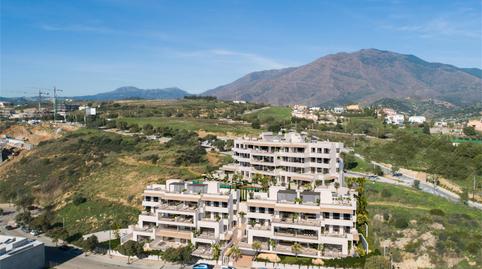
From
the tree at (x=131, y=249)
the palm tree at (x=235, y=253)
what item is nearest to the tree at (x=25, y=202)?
the tree at (x=131, y=249)

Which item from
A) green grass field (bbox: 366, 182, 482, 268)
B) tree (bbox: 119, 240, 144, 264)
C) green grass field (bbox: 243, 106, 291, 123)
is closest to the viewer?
green grass field (bbox: 366, 182, 482, 268)

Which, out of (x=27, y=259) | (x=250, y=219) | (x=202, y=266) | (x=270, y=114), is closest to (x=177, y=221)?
(x=202, y=266)

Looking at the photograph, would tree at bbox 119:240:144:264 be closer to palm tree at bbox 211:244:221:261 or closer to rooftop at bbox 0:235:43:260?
palm tree at bbox 211:244:221:261

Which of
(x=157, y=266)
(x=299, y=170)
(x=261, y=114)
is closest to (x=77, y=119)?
(x=261, y=114)

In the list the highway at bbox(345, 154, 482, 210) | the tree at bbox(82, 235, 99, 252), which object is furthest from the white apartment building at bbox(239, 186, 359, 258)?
the highway at bbox(345, 154, 482, 210)

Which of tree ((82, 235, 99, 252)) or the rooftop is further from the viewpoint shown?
tree ((82, 235, 99, 252))

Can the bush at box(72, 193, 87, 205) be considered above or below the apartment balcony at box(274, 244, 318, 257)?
below

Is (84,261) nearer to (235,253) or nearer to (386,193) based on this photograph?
(235,253)
